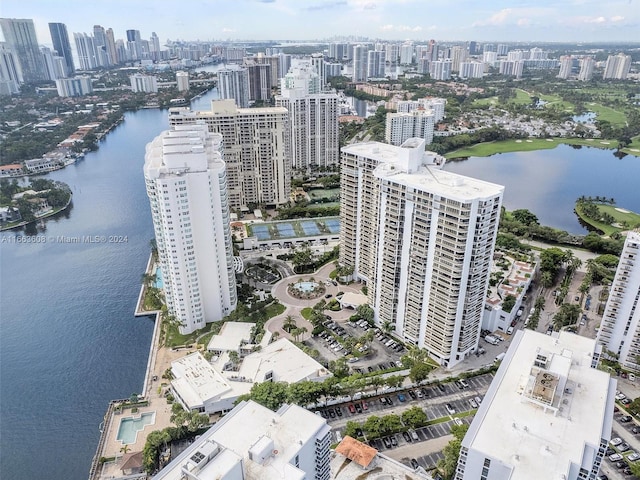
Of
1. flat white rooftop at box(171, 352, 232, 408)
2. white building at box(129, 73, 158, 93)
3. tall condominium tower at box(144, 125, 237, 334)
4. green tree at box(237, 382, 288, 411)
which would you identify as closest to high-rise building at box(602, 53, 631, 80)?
white building at box(129, 73, 158, 93)

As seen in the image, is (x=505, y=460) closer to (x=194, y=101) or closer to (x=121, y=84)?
(x=194, y=101)

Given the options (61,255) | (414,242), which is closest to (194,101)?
(61,255)

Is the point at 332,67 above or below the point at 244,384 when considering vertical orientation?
above

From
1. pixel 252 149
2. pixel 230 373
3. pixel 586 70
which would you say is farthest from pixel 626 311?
pixel 586 70

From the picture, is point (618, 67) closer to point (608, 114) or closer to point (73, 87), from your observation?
point (608, 114)

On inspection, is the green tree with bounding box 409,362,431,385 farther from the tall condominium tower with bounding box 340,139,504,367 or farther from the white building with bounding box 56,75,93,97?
the white building with bounding box 56,75,93,97

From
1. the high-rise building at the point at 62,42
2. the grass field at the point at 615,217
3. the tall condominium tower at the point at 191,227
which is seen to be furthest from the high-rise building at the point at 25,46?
the grass field at the point at 615,217
